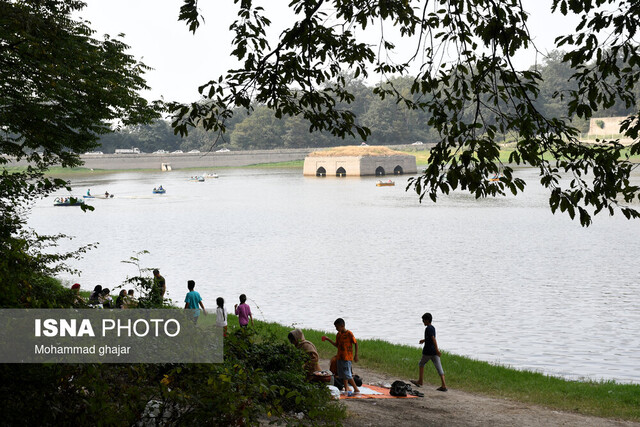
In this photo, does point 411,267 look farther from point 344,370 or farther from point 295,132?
point 295,132

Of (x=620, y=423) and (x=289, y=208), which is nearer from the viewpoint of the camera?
(x=620, y=423)

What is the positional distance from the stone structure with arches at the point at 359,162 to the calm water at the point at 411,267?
44.3m

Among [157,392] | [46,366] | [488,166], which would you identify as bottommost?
[157,392]

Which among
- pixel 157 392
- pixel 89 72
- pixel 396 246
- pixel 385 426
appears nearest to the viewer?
pixel 157 392

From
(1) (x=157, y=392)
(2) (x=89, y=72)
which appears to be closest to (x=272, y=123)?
(2) (x=89, y=72)

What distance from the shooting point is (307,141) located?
479 ft

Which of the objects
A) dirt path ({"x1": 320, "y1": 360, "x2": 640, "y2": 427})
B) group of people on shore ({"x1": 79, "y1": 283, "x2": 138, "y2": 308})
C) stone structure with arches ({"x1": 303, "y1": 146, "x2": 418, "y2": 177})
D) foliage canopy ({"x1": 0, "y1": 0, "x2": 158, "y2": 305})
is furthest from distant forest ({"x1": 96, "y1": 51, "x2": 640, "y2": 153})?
dirt path ({"x1": 320, "y1": 360, "x2": 640, "y2": 427})

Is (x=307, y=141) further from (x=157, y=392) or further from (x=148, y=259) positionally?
(x=157, y=392)

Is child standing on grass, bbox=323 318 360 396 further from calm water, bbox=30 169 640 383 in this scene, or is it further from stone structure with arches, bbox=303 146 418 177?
stone structure with arches, bbox=303 146 418 177

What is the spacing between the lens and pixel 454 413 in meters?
11.0

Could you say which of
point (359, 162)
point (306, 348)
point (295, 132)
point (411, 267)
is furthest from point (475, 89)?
point (295, 132)

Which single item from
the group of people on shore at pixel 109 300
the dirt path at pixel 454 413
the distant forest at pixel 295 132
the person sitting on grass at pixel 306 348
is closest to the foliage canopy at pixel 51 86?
the group of people on shore at pixel 109 300

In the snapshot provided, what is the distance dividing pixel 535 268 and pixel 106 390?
3096cm

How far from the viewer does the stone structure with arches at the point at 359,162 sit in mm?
117688
